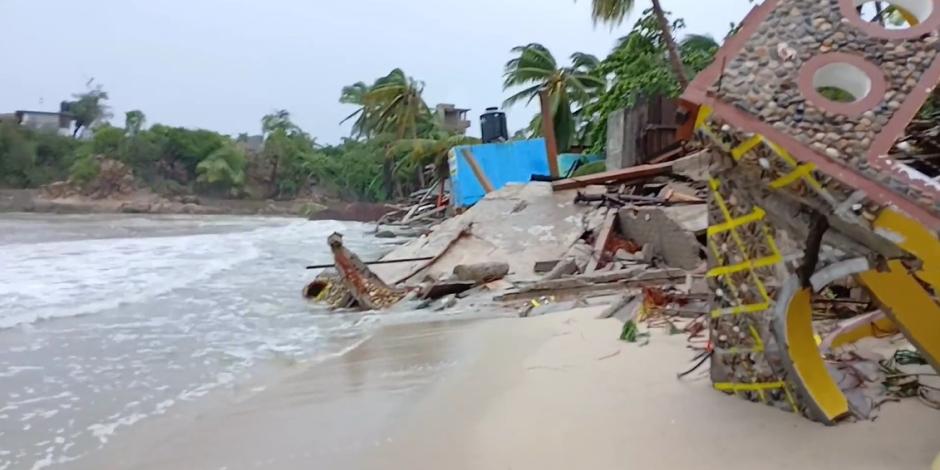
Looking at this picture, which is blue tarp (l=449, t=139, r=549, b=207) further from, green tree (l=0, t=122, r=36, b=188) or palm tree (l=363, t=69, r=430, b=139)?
green tree (l=0, t=122, r=36, b=188)

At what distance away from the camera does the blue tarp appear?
21.7 meters

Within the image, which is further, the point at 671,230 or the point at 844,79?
the point at 671,230

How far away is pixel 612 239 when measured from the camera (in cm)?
1063

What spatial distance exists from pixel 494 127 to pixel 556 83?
12.2 feet

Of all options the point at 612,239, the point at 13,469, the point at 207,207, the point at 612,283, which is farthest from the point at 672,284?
the point at 207,207

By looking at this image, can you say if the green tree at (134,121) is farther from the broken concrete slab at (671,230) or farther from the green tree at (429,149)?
the broken concrete slab at (671,230)

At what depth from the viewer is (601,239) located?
10438mm

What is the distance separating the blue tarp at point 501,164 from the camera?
2166 centimetres

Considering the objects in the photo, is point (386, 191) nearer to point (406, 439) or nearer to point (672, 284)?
point (672, 284)

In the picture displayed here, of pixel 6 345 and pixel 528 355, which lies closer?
pixel 528 355

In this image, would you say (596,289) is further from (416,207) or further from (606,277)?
(416,207)

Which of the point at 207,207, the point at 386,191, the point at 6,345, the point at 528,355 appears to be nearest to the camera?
the point at 528,355

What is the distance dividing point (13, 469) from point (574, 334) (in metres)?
3.98

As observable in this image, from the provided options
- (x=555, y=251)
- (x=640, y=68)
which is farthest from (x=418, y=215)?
(x=555, y=251)
